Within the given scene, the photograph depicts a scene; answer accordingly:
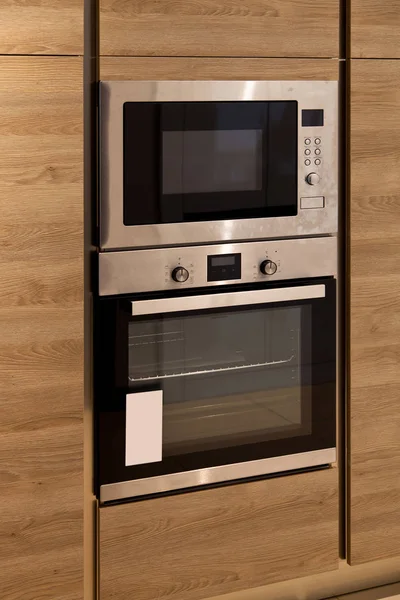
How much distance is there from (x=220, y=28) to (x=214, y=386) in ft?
2.96

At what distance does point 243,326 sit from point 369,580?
0.94 metres

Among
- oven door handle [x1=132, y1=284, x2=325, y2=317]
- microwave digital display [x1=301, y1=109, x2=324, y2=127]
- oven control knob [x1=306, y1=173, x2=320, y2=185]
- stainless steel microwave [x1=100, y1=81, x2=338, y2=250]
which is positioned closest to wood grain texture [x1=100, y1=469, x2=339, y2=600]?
oven door handle [x1=132, y1=284, x2=325, y2=317]

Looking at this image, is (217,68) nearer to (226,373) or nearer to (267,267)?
(267,267)

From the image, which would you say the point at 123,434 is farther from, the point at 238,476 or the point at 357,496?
the point at 357,496

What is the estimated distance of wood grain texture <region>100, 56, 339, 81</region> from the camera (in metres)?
2.13

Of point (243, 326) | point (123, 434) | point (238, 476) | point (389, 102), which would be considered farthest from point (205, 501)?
point (389, 102)

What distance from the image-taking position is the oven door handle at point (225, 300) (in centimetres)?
220

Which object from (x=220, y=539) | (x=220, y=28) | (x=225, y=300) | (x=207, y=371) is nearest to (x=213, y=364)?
(x=207, y=371)

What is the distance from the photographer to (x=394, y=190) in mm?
2449

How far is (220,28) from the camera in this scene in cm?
221

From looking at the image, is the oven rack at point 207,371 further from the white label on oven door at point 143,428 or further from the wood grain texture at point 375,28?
the wood grain texture at point 375,28

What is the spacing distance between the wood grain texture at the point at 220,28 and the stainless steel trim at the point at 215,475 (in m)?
1.05

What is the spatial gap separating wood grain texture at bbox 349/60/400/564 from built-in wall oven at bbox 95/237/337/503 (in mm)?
89

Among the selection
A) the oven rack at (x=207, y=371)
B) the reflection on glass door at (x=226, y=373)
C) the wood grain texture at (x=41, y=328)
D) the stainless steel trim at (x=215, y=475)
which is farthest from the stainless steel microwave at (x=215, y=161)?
the stainless steel trim at (x=215, y=475)
